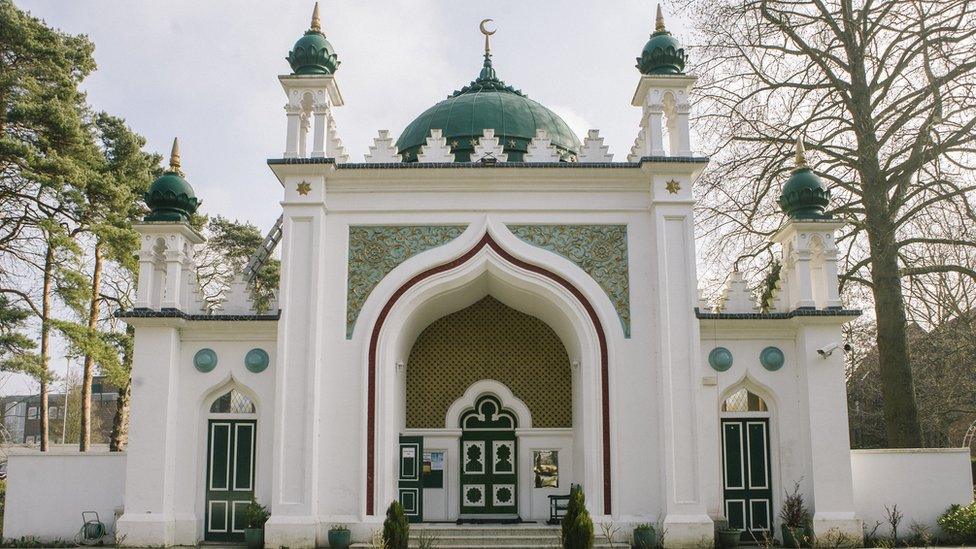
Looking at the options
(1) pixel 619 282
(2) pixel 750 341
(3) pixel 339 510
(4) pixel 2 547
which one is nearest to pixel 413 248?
(1) pixel 619 282

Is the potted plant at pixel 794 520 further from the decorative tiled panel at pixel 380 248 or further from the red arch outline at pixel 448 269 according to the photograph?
the decorative tiled panel at pixel 380 248

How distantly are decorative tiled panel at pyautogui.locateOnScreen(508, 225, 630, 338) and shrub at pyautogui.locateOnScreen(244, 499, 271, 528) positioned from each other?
552 centimetres

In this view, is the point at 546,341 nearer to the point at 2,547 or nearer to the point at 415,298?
the point at 415,298

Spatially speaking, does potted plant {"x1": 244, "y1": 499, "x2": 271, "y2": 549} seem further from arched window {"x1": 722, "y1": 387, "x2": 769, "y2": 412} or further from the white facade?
arched window {"x1": 722, "y1": 387, "x2": 769, "y2": 412}

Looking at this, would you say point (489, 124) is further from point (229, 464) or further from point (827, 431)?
point (827, 431)

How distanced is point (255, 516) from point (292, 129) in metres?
5.80

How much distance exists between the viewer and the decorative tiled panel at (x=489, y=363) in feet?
50.4

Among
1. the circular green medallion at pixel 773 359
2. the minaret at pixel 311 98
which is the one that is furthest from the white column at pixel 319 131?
the circular green medallion at pixel 773 359

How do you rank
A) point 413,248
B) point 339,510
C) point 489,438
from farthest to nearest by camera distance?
point 489,438 → point 413,248 → point 339,510

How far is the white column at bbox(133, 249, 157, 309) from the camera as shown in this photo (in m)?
13.4

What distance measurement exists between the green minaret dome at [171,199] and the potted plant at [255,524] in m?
4.55

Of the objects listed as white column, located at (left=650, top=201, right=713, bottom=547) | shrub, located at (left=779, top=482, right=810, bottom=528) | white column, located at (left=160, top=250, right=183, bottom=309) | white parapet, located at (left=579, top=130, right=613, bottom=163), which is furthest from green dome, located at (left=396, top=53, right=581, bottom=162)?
shrub, located at (left=779, top=482, right=810, bottom=528)

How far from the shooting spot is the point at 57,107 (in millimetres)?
21469

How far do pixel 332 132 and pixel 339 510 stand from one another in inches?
226
